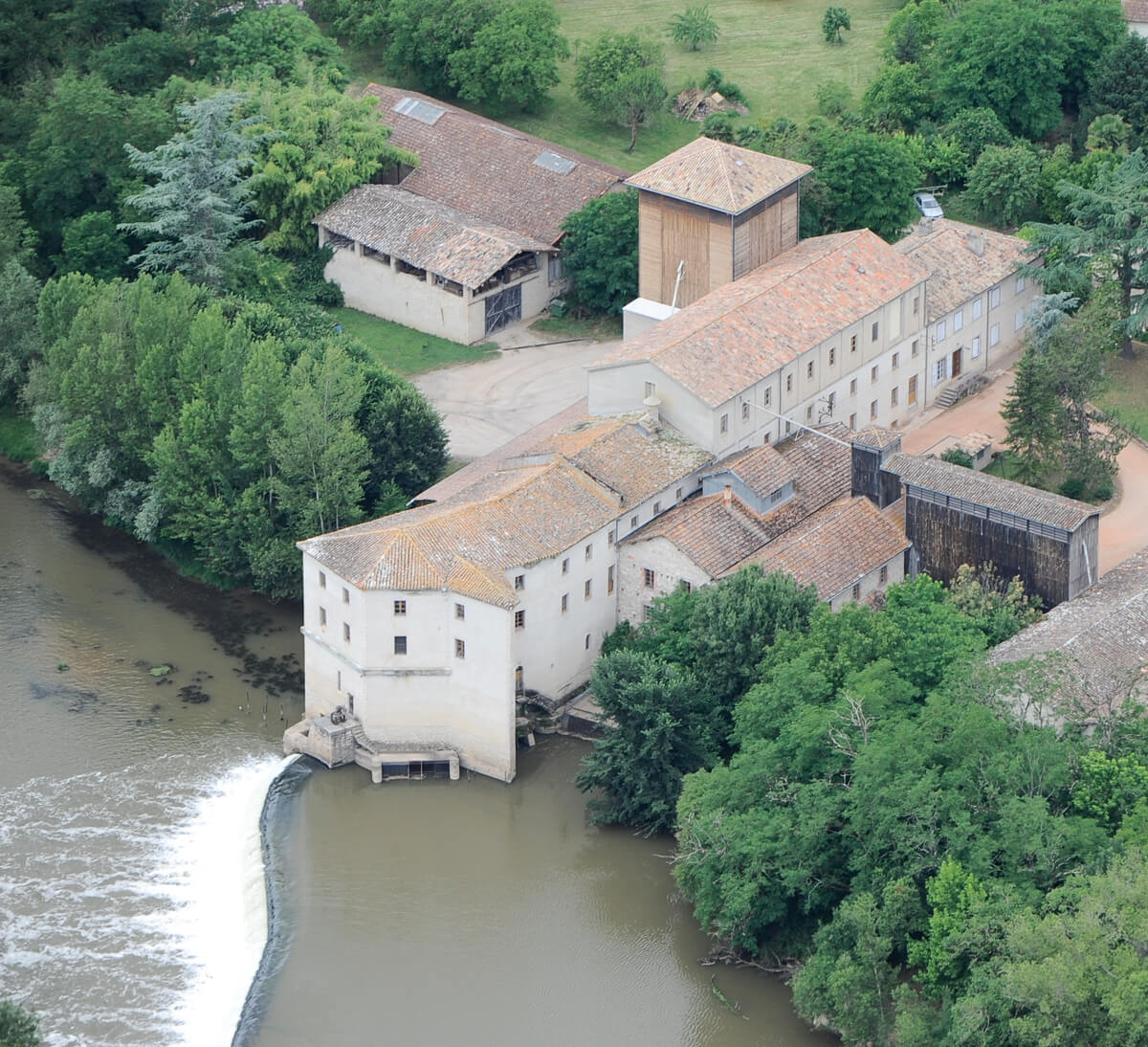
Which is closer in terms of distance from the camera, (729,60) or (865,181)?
(865,181)

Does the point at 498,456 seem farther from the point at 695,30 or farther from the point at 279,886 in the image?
the point at 695,30

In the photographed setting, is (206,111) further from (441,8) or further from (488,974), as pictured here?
(488,974)

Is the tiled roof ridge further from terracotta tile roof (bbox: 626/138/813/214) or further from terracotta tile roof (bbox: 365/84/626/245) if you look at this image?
terracotta tile roof (bbox: 365/84/626/245)

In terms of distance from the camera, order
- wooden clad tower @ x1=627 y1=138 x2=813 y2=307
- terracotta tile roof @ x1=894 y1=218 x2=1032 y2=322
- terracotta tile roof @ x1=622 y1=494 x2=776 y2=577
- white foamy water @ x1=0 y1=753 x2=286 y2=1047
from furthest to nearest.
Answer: terracotta tile roof @ x1=894 y1=218 x2=1032 y2=322 → wooden clad tower @ x1=627 y1=138 x2=813 y2=307 → terracotta tile roof @ x1=622 y1=494 x2=776 y2=577 → white foamy water @ x1=0 y1=753 x2=286 y2=1047

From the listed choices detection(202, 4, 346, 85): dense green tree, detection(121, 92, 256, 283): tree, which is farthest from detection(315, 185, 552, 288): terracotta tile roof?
detection(202, 4, 346, 85): dense green tree

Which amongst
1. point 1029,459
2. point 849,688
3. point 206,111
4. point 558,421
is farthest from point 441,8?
point 849,688

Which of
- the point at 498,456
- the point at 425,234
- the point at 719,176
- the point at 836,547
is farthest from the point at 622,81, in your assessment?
the point at 836,547
